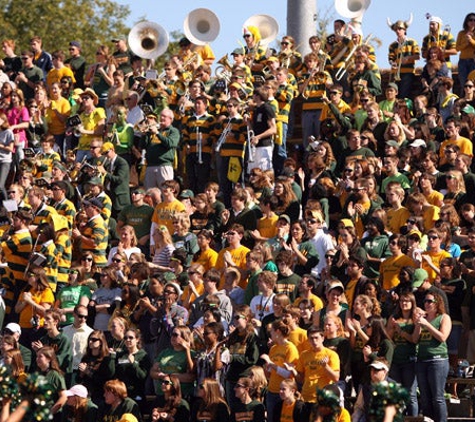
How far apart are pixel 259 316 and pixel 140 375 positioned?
1605 millimetres

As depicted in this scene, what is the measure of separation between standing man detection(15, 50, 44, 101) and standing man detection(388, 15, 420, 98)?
546cm

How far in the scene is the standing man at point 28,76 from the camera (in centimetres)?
2631

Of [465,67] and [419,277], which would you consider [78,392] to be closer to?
[419,277]

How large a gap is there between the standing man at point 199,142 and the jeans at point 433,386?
295 inches

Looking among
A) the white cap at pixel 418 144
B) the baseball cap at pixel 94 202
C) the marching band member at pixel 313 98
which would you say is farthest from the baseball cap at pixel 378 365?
the marching band member at pixel 313 98

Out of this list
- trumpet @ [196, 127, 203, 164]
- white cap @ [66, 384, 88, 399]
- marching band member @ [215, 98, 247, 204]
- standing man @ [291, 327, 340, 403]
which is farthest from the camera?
trumpet @ [196, 127, 203, 164]

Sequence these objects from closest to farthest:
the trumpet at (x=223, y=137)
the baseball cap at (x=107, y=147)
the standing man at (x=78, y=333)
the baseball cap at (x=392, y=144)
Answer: the standing man at (x=78, y=333) → the baseball cap at (x=392, y=144) → the trumpet at (x=223, y=137) → the baseball cap at (x=107, y=147)

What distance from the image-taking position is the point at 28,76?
26.6 metres

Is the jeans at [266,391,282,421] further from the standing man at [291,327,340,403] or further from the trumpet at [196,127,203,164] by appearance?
the trumpet at [196,127,203,164]

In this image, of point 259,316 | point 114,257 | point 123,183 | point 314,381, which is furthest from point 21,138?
point 314,381

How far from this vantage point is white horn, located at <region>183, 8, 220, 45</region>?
27375 millimetres

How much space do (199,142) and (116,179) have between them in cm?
160

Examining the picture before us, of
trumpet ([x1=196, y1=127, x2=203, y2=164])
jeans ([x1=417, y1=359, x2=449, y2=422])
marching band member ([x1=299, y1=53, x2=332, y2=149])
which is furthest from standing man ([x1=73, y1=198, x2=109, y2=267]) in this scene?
jeans ([x1=417, y1=359, x2=449, y2=422])

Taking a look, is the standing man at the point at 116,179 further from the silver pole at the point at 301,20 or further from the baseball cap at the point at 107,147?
the silver pole at the point at 301,20
